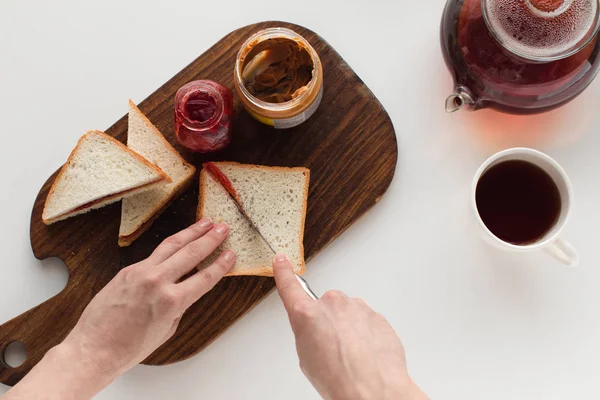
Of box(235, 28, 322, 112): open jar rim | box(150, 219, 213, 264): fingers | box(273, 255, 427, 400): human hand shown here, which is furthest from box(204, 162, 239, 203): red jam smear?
box(273, 255, 427, 400): human hand

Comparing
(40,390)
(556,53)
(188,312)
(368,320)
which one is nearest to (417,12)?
(556,53)

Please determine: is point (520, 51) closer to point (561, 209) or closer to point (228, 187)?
point (561, 209)

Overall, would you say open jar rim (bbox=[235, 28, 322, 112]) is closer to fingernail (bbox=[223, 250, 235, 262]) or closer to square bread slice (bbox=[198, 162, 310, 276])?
square bread slice (bbox=[198, 162, 310, 276])

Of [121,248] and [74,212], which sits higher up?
[74,212]

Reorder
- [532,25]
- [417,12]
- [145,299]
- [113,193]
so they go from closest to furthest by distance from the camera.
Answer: [532,25] → [145,299] → [113,193] → [417,12]

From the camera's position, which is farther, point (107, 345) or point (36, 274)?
point (36, 274)

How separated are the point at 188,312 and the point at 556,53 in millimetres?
1042

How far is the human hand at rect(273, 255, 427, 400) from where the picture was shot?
1.04m

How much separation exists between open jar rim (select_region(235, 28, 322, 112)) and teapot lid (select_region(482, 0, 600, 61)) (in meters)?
0.38

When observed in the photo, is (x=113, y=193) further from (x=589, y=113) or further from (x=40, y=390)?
(x=589, y=113)

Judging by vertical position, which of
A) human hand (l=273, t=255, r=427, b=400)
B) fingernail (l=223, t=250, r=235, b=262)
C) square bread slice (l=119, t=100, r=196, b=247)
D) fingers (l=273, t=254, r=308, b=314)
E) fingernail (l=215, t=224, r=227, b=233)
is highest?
square bread slice (l=119, t=100, r=196, b=247)

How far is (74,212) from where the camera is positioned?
1.43 m

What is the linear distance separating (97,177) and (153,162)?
14 cm

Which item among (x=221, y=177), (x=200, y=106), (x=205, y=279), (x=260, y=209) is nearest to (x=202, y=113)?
(x=200, y=106)
